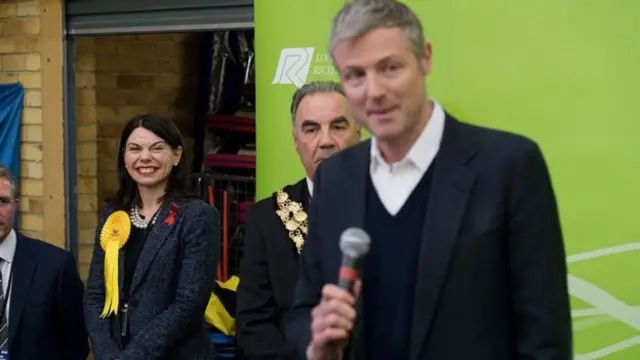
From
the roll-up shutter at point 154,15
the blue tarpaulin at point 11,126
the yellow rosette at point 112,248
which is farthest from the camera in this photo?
the blue tarpaulin at point 11,126

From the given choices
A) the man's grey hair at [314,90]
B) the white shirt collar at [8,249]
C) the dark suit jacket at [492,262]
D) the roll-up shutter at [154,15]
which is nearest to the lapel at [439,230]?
the dark suit jacket at [492,262]

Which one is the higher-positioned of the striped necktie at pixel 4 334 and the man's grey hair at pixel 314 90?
the man's grey hair at pixel 314 90

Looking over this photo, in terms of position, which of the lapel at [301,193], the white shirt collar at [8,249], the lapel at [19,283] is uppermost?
the lapel at [301,193]

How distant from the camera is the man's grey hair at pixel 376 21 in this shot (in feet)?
5.63

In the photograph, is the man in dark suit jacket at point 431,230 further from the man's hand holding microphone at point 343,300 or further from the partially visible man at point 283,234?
the partially visible man at point 283,234

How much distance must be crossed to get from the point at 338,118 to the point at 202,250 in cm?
78

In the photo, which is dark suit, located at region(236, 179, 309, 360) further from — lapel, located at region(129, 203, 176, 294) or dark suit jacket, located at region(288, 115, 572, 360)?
dark suit jacket, located at region(288, 115, 572, 360)

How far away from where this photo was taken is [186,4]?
4.60 meters

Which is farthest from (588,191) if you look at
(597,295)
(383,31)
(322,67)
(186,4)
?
(186,4)

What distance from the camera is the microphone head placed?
5.38 ft

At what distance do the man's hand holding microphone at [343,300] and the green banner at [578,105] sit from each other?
1299 mm

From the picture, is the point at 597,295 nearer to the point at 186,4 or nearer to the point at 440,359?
the point at 440,359

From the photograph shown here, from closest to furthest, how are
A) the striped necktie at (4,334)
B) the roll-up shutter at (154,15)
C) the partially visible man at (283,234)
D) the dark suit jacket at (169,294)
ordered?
the partially visible man at (283,234), the dark suit jacket at (169,294), the striped necktie at (4,334), the roll-up shutter at (154,15)

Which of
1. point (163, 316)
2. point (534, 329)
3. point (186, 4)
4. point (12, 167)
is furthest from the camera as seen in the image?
point (12, 167)
